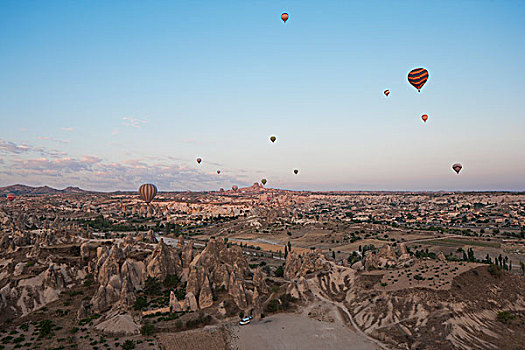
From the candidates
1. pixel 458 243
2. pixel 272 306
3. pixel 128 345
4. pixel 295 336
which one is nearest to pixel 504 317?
pixel 295 336

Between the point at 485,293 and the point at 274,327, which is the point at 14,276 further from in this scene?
the point at 485,293

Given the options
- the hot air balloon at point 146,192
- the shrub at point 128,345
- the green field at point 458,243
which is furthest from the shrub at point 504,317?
the hot air balloon at point 146,192

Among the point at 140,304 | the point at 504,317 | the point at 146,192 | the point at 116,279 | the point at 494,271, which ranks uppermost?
the point at 146,192

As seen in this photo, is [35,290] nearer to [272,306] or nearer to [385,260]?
[272,306]

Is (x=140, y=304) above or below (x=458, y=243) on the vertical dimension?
below

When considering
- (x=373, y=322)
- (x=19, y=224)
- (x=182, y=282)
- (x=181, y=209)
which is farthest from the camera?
(x=181, y=209)

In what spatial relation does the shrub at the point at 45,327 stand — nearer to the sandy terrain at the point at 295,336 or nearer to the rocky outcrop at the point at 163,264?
the rocky outcrop at the point at 163,264

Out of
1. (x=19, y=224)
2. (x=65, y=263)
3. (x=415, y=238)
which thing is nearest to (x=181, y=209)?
(x=19, y=224)
